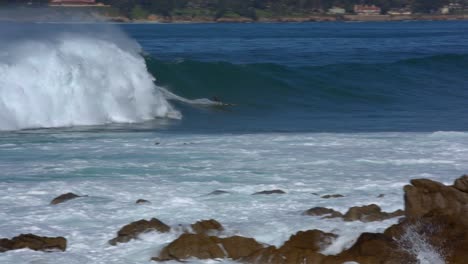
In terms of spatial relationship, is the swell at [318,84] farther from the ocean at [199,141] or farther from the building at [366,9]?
the building at [366,9]

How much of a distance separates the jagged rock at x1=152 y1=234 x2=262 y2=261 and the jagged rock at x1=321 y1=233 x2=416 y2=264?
0.84 meters

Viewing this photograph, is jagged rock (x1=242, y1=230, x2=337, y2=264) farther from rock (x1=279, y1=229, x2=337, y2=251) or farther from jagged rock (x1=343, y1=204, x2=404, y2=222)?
jagged rock (x1=343, y1=204, x2=404, y2=222)

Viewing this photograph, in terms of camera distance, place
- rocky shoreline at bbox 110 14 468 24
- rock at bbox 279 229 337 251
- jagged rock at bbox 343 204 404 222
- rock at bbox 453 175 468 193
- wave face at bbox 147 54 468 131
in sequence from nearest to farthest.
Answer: rock at bbox 279 229 337 251
rock at bbox 453 175 468 193
jagged rock at bbox 343 204 404 222
wave face at bbox 147 54 468 131
rocky shoreline at bbox 110 14 468 24

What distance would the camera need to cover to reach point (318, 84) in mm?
33062

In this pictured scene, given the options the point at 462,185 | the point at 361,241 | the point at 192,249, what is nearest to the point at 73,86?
the point at 192,249

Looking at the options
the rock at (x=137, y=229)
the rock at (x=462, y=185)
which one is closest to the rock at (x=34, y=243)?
the rock at (x=137, y=229)

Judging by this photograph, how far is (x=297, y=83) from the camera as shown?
108 feet

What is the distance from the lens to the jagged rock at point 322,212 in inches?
461

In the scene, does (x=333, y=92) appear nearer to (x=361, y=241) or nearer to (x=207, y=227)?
(x=207, y=227)

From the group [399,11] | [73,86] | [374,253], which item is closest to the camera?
[374,253]

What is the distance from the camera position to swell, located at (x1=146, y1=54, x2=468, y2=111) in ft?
96.1

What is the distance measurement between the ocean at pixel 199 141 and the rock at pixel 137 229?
12cm

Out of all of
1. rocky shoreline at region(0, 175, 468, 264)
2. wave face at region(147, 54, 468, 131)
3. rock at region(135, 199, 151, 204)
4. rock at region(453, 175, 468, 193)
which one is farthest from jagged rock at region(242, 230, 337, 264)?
wave face at region(147, 54, 468, 131)

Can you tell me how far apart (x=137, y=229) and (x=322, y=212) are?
207 centimetres
